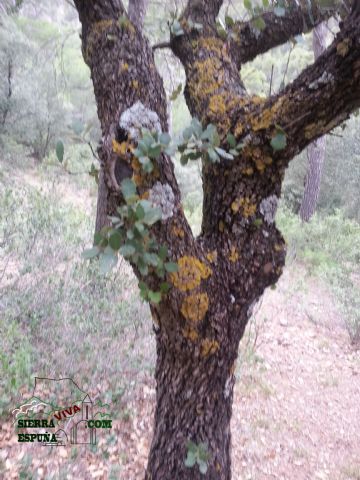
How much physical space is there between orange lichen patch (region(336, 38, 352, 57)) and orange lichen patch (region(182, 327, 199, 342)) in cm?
102

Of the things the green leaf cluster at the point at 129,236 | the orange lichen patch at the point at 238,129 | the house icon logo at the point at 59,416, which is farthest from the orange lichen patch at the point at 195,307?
the house icon logo at the point at 59,416

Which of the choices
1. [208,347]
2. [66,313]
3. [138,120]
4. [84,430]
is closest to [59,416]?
[84,430]

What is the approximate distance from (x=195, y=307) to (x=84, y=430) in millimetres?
1525

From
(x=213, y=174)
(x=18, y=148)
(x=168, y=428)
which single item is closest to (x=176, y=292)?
(x=213, y=174)

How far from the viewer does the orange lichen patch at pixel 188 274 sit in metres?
1.25

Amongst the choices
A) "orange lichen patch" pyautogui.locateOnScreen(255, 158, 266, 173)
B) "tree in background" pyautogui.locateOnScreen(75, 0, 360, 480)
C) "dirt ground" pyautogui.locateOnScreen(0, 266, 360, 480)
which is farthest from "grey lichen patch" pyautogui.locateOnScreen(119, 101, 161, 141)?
"dirt ground" pyautogui.locateOnScreen(0, 266, 360, 480)

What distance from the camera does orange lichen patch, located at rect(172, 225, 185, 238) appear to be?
1.26 meters

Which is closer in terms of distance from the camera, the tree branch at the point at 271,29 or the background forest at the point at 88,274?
the tree branch at the point at 271,29

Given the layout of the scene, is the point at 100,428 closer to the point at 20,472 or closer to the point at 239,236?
the point at 20,472

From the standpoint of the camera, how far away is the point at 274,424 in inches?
107

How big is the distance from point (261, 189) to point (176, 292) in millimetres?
484

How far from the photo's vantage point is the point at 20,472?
1.92 m

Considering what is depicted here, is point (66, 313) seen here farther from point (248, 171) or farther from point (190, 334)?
point (248, 171)

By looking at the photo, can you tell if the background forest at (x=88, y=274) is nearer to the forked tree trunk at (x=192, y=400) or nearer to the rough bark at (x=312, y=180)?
the rough bark at (x=312, y=180)
